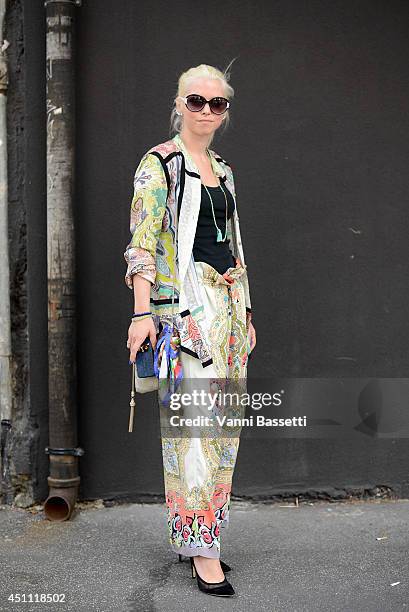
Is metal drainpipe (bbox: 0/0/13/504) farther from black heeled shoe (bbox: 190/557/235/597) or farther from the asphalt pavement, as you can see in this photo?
black heeled shoe (bbox: 190/557/235/597)

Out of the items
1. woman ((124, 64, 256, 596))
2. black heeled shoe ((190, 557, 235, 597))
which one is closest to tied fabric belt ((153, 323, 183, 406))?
woman ((124, 64, 256, 596))

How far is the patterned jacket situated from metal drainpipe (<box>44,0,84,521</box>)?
39.6 inches

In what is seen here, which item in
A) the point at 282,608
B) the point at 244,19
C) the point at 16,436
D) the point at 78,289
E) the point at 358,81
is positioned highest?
the point at 244,19

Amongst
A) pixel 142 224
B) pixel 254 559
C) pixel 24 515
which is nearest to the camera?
pixel 142 224

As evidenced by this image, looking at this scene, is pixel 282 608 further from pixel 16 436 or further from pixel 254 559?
pixel 16 436

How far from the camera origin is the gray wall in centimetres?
450

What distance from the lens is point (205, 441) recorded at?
3500mm

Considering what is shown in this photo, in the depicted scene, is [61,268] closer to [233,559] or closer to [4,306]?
[4,306]

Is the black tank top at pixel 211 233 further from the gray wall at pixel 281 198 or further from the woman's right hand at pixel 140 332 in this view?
the gray wall at pixel 281 198

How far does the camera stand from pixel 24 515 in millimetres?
4438

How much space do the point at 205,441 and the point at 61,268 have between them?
137 cm

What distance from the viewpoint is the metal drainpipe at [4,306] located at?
175 inches

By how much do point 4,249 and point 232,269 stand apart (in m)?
1.47

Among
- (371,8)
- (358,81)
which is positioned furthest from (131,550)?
(371,8)
